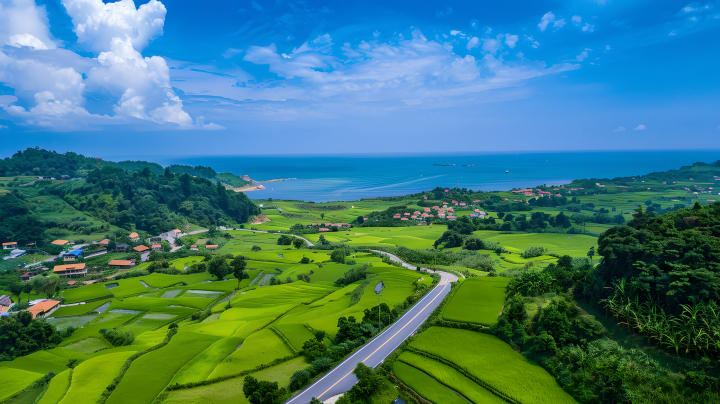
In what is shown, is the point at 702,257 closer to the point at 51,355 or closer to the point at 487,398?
the point at 487,398

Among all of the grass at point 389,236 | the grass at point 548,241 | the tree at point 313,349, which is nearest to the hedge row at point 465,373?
the tree at point 313,349

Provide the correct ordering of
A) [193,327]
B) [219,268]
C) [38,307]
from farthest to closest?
[219,268], [38,307], [193,327]

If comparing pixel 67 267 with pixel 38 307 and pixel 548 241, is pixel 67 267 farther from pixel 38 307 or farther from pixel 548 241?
pixel 548 241

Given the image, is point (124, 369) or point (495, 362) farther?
point (124, 369)

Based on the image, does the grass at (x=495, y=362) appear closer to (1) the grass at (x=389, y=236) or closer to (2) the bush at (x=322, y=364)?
(2) the bush at (x=322, y=364)

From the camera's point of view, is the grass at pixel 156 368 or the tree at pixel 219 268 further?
the tree at pixel 219 268

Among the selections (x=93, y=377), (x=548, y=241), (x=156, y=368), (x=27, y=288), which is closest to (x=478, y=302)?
(x=156, y=368)

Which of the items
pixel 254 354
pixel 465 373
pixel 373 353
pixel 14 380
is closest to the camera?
pixel 465 373

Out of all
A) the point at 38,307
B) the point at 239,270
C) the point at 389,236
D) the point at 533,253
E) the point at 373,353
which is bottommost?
the point at 389,236
